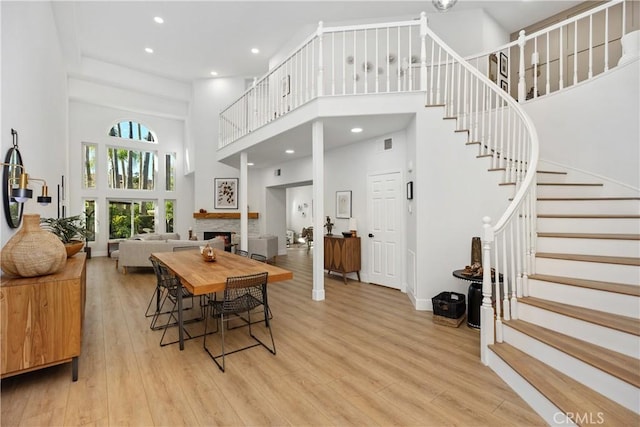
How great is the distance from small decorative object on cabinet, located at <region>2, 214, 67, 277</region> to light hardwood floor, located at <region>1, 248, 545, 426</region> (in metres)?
0.91

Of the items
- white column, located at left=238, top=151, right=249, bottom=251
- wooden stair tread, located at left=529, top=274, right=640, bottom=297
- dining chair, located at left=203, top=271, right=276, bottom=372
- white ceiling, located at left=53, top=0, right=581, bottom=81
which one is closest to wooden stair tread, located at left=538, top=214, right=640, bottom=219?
wooden stair tread, located at left=529, top=274, right=640, bottom=297

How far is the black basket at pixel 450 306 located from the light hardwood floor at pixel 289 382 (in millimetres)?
209

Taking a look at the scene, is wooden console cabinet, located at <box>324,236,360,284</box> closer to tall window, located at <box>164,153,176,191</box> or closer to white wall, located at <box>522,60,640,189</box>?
white wall, located at <box>522,60,640,189</box>

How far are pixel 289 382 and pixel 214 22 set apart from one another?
7394 millimetres

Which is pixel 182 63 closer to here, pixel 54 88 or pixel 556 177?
pixel 54 88

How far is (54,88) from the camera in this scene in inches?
212

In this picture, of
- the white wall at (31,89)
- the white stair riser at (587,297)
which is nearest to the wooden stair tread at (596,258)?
the white stair riser at (587,297)

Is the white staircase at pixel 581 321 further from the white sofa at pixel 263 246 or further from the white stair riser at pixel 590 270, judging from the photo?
the white sofa at pixel 263 246

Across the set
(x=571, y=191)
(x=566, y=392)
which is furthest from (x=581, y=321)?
(x=571, y=191)

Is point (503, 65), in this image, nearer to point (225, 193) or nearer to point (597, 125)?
point (597, 125)

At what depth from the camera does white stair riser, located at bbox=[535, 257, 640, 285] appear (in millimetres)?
2393

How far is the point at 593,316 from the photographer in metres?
2.22

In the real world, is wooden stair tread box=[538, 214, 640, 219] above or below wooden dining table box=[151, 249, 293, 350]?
above

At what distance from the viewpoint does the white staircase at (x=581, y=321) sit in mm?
1795
